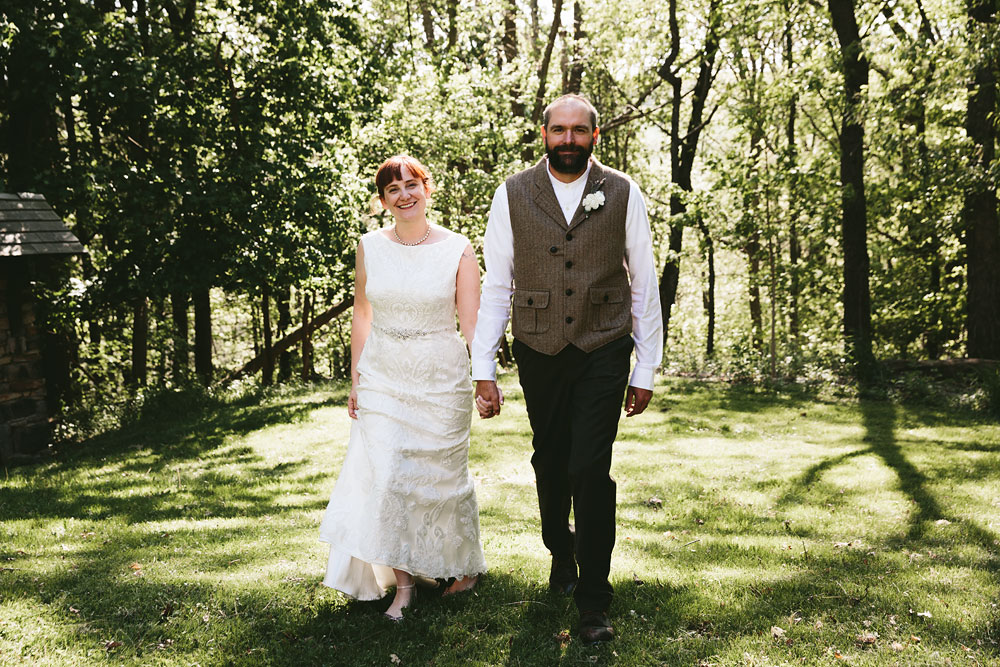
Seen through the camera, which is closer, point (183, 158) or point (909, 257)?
point (183, 158)

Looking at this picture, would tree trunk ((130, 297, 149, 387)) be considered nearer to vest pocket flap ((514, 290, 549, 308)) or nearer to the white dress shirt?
the white dress shirt

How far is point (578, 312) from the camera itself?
3.63 meters

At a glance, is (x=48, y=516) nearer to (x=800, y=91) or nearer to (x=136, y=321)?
(x=136, y=321)

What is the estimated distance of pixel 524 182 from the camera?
12.6 ft

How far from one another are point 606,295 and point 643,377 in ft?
1.52

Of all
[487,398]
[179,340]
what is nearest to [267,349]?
[179,340]

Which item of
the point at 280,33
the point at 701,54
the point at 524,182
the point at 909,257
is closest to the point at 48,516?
the point at 524,182

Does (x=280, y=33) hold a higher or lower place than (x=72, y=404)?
higher

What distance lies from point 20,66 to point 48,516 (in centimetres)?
796

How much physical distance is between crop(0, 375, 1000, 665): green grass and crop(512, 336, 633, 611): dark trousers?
1.11 ft

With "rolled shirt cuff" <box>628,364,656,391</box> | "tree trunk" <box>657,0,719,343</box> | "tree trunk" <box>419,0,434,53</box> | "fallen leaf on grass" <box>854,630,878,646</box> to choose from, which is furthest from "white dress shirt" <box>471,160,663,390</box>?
"tree trunk" <box>419,0,434,53</box>

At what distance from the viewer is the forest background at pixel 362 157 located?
11.6m

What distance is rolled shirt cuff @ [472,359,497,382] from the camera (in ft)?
12.7

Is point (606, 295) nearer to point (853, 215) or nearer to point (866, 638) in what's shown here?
point (866, 638)
